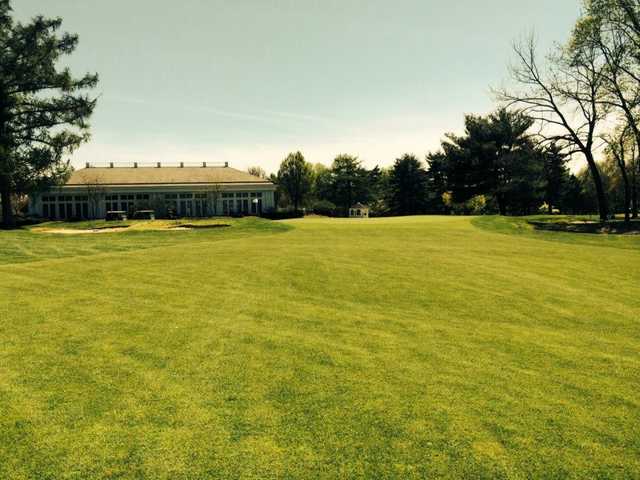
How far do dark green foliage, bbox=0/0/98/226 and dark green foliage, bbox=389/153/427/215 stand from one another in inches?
2005

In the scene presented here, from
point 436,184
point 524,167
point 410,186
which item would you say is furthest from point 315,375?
point 436,184

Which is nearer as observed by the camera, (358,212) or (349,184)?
(358,212)

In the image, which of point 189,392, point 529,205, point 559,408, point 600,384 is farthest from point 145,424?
point 529,205

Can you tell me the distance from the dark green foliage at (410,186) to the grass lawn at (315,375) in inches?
2638

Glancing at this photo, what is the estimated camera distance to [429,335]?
25.3ft

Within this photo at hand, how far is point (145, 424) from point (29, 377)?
80.3 inches

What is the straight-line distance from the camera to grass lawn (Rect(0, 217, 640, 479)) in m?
4.12

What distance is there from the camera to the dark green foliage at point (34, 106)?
125 feet

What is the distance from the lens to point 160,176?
6500cm

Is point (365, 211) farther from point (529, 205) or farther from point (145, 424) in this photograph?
point (145, 424)

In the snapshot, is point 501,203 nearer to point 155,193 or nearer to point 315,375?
point 155,193

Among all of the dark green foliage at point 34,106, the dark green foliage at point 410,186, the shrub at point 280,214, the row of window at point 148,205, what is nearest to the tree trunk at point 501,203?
the dark green foliage at point 410,186

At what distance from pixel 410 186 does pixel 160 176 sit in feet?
132

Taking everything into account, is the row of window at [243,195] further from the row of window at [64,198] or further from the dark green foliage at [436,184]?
the dark green foliage at [436,184]
